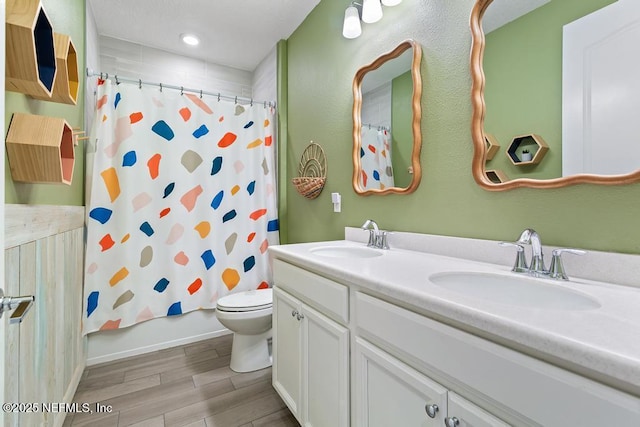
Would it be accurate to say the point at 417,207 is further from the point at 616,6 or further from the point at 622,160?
the point at 616,6

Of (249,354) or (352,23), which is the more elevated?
(352,23)

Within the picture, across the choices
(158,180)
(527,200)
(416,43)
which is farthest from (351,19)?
(158,180)

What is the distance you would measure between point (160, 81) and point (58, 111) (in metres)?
1.50

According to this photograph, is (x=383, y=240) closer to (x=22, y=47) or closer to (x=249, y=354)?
(x=249, y=354)

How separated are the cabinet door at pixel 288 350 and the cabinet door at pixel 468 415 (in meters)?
0.76

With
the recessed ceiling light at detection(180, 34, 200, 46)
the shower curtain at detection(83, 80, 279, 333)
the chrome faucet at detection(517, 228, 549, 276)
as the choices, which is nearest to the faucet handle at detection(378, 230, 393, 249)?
the chrome faucet at detection(517, 228, 549, 276)

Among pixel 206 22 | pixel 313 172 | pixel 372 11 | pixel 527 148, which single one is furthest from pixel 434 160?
pixel 206 22

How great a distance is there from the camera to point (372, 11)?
1548mm

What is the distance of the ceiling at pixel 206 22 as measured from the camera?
7.04 ft

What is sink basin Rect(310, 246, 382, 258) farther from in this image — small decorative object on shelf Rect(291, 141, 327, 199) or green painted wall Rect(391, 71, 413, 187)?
small decorative object on shelf Rect(291, 141, 327, 199)

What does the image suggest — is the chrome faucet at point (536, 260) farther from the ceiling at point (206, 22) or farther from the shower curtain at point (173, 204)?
the ceiling at point (206, 22)

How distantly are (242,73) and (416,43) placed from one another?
89.7 inches

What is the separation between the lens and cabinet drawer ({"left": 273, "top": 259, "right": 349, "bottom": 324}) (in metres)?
1.05

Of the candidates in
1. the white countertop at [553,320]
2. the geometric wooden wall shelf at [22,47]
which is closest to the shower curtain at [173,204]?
the geometric wooden wall shelf at [22,47]
